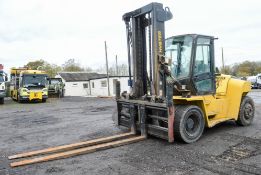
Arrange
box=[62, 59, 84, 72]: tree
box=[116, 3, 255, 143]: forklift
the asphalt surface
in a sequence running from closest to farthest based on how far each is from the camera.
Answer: the asphalt surface
box=[116, 3, 255, 143]: forklift
box=[62, 59, 84, 72]: tree

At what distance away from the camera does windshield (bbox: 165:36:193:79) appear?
7809 mm

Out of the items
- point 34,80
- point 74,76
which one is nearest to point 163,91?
point 34,80

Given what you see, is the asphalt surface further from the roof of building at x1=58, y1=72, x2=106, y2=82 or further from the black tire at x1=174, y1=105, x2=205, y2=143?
the roof of building at x1=58, y1=72, x2=106, y2=82

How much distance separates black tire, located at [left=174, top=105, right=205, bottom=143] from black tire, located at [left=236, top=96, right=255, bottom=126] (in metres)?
2.24

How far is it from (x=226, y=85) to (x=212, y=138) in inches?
72.8

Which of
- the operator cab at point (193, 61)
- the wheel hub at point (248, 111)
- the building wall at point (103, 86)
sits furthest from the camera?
the building wall at point (103, 86)

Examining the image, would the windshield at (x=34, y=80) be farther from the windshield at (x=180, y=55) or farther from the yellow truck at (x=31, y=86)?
the windshield at (x=180, y=55)

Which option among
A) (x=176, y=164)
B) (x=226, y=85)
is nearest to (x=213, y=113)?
(x=226, y=85)

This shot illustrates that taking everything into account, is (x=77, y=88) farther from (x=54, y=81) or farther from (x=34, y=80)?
(x=34, y=80)

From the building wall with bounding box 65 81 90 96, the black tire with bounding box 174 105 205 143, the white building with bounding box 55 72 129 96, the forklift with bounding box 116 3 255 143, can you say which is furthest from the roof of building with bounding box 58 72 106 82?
the black tire with bounding box 174 105 205 143

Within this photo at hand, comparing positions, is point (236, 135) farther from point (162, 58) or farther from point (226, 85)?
point (162, 58)

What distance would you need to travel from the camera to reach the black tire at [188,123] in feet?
23.1

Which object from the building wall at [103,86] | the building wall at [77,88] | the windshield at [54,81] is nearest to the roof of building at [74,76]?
the building wall at [77,88]

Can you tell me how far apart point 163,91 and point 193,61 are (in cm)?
105
